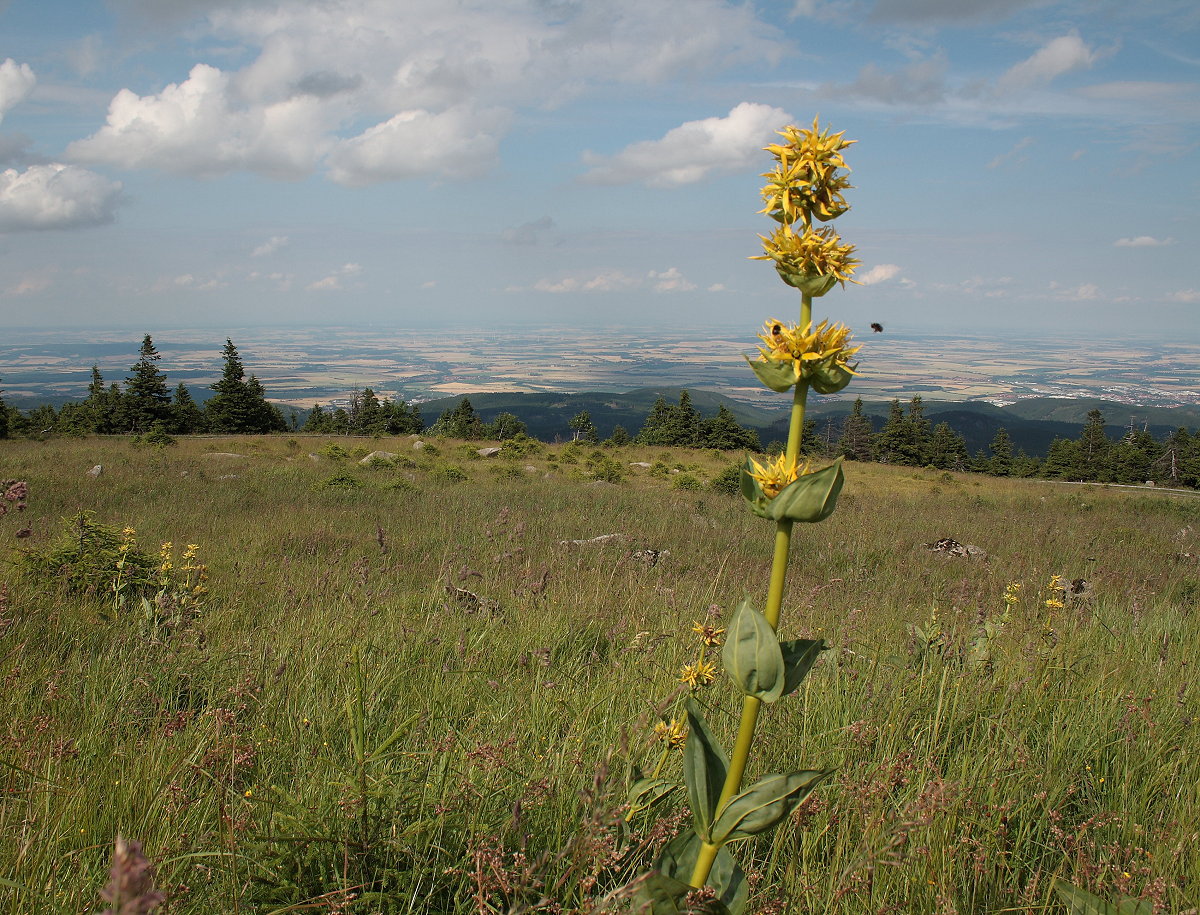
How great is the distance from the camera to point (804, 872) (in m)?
1.94

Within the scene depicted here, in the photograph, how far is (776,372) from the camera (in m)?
1.39

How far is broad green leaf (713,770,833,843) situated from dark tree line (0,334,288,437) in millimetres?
44617

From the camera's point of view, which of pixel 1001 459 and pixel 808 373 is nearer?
pixel 808 373

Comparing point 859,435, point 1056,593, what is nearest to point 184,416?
point 1056,593

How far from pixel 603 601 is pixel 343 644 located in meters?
2.10

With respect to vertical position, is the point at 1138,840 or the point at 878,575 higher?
the point at 1138,840

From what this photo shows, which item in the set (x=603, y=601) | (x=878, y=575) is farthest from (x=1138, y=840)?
(x=878, y=575)

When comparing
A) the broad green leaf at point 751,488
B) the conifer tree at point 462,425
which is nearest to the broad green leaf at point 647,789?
the broad green leaf at point 751,488

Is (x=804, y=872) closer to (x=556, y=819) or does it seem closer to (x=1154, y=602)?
(x=556, y=819)

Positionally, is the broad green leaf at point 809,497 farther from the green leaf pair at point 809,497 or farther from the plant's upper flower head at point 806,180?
the plant's upper flower head at point 806,180

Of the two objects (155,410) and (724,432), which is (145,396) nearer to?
(155,410)

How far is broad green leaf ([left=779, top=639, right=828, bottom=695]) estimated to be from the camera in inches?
51.8

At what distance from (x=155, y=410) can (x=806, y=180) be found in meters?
50.8

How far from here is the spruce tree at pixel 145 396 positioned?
4197cm
